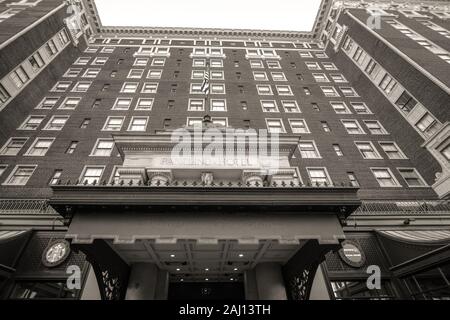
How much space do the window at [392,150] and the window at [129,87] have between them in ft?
87.3

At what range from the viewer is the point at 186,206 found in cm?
965

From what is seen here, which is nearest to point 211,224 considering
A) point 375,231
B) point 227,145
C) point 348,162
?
point 227,145

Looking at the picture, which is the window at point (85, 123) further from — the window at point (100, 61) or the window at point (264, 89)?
the window at point (264, 89)

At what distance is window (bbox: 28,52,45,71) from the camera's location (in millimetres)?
26839

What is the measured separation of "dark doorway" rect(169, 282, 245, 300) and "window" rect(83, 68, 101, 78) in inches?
1085

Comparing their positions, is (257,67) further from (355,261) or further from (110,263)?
(110,263)

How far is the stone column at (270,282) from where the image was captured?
11588 mm

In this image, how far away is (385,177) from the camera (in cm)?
2078

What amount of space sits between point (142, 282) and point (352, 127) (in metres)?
23.5

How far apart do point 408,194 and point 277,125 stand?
12.1 meters

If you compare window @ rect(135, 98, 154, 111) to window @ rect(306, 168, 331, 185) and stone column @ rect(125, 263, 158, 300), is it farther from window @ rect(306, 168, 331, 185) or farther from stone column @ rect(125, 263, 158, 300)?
stone column @ rect(125, 263, 158, 300)

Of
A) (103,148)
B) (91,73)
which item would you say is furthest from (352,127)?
(91,73)

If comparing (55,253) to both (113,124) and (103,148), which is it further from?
(113,124)

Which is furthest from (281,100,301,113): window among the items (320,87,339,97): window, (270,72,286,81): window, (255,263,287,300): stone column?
(255,263,287,300): stone column
